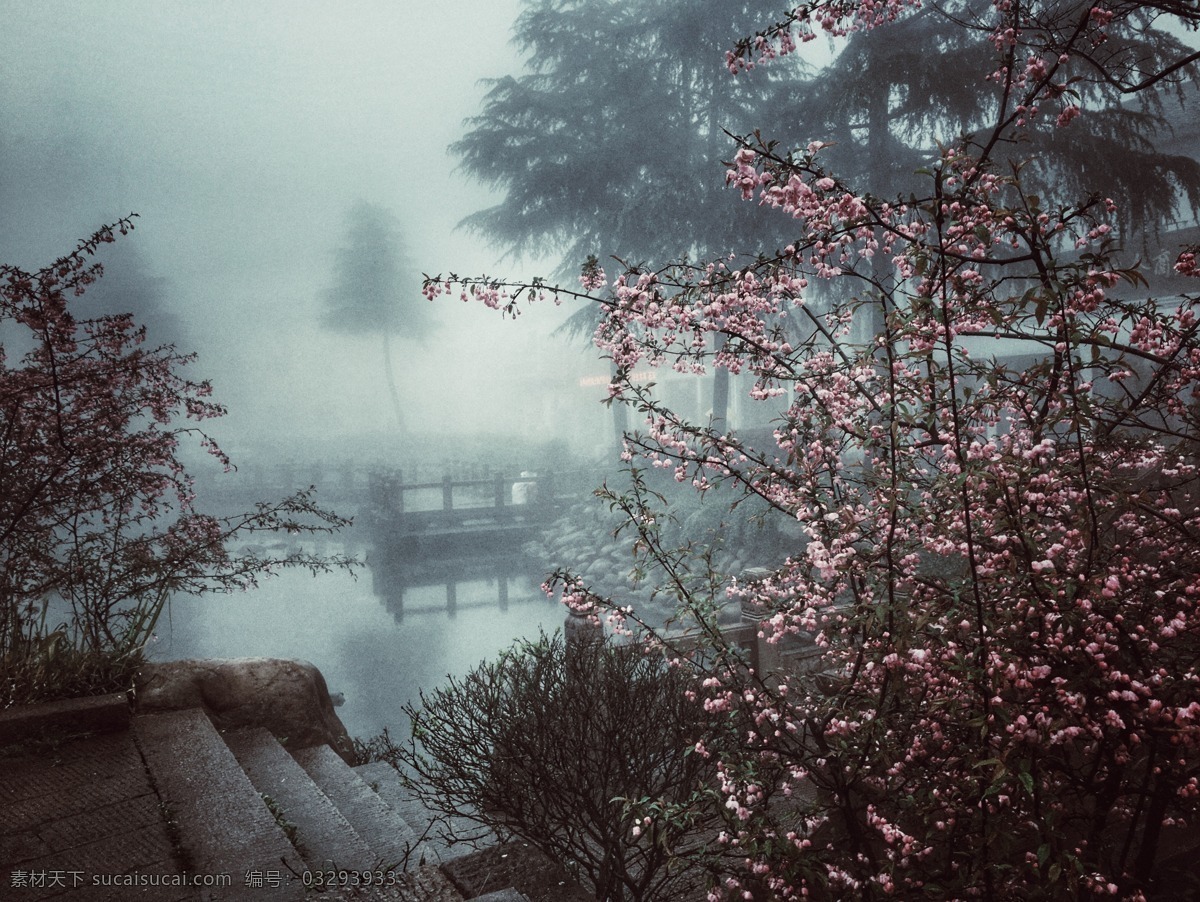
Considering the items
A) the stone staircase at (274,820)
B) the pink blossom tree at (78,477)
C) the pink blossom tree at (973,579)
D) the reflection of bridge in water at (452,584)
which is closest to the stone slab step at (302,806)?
the stone staircase at (274,820)

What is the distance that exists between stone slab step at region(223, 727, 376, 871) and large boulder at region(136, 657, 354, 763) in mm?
158

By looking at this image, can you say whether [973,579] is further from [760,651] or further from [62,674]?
[62,674]

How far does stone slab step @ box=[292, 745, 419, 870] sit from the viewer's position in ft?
9.45

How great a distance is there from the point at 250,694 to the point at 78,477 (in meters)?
1.81

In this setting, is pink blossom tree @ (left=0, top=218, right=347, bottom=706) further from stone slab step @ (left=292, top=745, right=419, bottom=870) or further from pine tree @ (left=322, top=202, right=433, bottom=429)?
pine tree @ (left=322, top=202, right=433, bottom=429)

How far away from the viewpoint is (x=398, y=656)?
28.7 ft

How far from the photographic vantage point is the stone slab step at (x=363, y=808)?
2881mm

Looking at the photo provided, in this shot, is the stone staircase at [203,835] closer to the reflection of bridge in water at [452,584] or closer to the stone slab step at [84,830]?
the stone slab step at [84,830]

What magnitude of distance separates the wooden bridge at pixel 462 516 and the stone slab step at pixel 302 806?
870 centimetres

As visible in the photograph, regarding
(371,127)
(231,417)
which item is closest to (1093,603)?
(231,417)

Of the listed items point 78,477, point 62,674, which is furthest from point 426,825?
point 78,477

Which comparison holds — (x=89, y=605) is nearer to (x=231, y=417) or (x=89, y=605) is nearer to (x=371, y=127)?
(x=231, y=417)

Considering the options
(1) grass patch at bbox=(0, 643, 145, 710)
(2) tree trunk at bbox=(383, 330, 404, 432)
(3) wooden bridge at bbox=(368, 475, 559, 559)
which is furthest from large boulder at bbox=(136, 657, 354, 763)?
(2) tree trunk at bbox=(383, 330, 404, 432)

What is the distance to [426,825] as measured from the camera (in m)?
3.50
